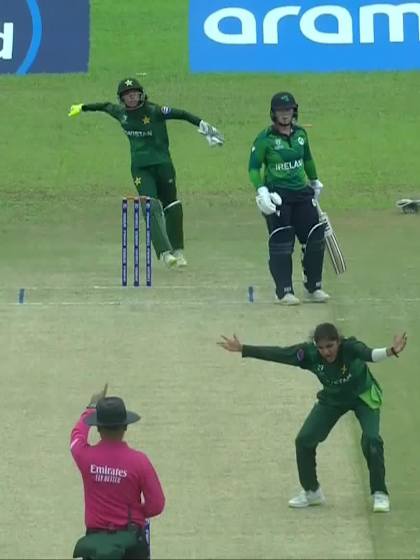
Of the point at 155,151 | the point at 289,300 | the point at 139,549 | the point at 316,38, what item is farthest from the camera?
the point at 316,38

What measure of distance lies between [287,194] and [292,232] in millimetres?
384

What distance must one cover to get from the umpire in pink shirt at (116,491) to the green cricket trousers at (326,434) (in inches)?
83.7

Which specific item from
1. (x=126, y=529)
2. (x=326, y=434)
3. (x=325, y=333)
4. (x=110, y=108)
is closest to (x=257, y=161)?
(x=110, y=108)

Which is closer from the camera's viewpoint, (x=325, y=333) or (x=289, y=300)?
(x=325, y=333)

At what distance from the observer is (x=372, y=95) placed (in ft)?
73.1

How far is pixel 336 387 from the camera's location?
11.0m

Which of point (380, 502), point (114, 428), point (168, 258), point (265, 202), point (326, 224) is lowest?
point (380, 502)

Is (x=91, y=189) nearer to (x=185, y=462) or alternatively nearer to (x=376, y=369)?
(x=376, y=369)

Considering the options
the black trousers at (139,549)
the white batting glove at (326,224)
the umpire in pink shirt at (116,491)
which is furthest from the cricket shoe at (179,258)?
the black trousers at (139,549)

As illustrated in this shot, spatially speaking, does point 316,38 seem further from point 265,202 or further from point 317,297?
point 265,202

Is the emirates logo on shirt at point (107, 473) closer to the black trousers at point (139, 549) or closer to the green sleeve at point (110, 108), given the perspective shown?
the black trousers at point (139, 549)

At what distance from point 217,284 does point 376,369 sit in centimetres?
275

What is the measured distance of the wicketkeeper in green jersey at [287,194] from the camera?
15.1 meters

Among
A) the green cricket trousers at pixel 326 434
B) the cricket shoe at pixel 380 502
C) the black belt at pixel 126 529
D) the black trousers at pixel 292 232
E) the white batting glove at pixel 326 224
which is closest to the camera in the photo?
the black belt at pixel 126 529
